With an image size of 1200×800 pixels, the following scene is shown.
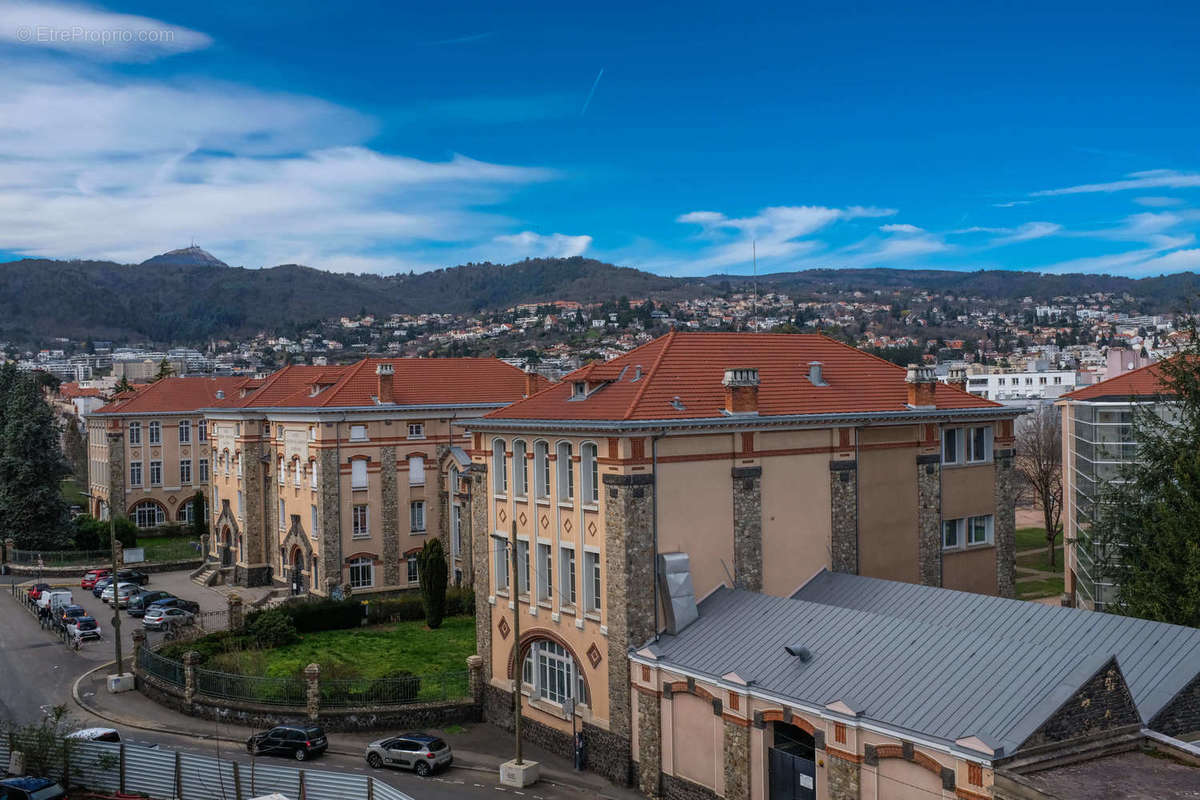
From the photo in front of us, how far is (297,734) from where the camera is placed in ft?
102

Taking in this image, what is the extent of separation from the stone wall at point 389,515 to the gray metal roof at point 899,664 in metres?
31.3

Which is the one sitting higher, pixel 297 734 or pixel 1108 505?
pixel 1108 505

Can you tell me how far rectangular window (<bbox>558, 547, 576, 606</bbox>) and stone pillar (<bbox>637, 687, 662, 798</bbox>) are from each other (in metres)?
4.18

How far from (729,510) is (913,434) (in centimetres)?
892

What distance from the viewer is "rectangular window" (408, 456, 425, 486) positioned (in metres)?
56.3

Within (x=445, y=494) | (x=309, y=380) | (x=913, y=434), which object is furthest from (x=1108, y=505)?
(x=309, y=380)

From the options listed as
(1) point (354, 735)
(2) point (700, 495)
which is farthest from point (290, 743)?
(2) point (700, 495)

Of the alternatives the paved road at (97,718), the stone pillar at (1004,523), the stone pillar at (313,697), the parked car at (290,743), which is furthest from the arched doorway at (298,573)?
the stone pillar at (1004,523)

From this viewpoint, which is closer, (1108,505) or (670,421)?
(670,421)

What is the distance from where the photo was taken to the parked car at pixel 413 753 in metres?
29.4

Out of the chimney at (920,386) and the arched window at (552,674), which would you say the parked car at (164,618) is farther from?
the chimney at (920,386)

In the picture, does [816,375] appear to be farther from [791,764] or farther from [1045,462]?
[1045,462]

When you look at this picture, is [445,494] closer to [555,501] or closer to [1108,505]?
[555,501]

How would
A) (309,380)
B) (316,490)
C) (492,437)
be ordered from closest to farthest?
1. (492,437)
2. (316,490)
3. (309,380)
